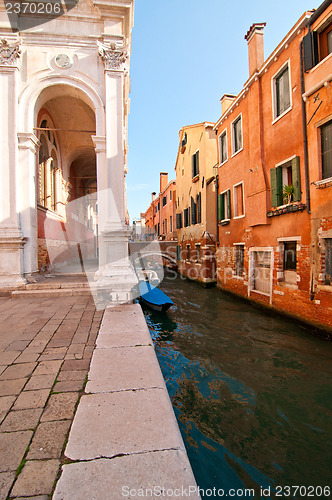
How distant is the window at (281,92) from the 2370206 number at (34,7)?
20.4ft

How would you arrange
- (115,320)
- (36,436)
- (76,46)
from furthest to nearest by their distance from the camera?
(76,46) < (115,320) < (36,436)

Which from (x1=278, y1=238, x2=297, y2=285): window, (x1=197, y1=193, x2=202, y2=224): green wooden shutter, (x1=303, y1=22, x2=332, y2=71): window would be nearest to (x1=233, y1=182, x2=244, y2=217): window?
(x1=278, y1=238, x2=297, y2=285): window

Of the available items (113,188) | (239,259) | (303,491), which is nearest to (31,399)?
(303,491)

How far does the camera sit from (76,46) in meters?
5.89

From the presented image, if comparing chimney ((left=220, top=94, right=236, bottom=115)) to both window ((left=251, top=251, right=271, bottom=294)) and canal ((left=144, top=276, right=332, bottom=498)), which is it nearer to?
window ((left=251, top=251, right=271, bottom=294))

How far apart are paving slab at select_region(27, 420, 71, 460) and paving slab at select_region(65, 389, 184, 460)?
63mm

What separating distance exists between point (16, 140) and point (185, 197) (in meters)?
12.4

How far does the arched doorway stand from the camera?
7211mm

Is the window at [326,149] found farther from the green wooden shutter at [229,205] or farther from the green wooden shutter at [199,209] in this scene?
the green wooden shutter at [199,209]

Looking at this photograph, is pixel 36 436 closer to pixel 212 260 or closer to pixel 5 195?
pixel 5 195

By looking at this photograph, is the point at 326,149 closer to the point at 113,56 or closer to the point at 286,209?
the point at 286,209

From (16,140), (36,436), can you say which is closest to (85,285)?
(16,140)

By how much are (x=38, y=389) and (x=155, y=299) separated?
6626 mm

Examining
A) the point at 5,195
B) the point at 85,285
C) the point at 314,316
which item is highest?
the point at 5,195
